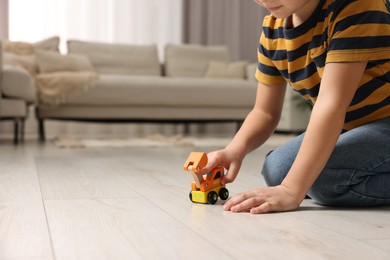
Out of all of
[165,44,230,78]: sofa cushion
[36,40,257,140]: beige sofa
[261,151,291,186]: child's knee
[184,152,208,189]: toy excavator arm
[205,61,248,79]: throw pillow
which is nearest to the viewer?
[184,152,208,189]: toy excavator arm

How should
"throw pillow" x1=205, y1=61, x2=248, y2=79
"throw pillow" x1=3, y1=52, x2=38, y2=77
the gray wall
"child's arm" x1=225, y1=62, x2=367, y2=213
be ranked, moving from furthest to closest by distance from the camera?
the gray wall < "throw pillow" x1=205, y1=61, x2=248, y2=79 < "throw pillow" x1=3, y1=52, x2=38, y2=77 < "child's arm" x1=225, y1=62, x2=367, y2=213

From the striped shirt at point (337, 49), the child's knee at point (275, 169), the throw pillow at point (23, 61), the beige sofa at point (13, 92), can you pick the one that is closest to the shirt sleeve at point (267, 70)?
the striped shirt at point (337, 49)

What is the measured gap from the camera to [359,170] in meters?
1.27

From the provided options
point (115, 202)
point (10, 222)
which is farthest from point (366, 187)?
point (10, 222)

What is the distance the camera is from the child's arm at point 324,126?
1.14 m

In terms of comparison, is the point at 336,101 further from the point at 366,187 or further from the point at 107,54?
the point at 107,54

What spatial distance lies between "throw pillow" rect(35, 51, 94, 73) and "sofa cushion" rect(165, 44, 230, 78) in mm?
872

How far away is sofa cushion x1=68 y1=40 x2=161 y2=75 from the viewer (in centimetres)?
512

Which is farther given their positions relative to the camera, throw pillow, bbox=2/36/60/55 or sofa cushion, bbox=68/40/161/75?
sofa cushion, bbox=68/40/161/75

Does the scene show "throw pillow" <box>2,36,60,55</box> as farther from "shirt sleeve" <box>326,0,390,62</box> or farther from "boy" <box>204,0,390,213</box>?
"shirt sleeve" <box>326,0,390,62</box>

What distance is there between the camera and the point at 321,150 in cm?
115

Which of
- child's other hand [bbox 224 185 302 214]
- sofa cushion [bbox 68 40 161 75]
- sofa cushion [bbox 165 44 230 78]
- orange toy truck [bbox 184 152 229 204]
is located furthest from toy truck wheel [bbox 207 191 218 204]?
sofa cushion [bbox 165 44 230 78]

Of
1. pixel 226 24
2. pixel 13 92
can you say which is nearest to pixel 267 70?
pixel 13 92

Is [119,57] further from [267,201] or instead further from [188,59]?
[267,201]
